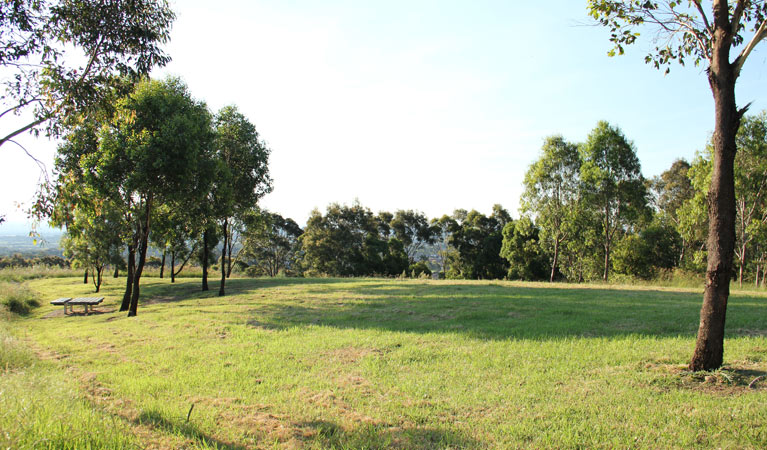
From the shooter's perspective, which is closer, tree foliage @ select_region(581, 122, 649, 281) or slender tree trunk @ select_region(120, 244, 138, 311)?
slender tree trunk @ select_region(120, 244, 138, 311)

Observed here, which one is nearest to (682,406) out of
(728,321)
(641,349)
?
(641,349)

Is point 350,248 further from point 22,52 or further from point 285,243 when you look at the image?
point 22,52

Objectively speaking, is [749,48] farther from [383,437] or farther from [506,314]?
[506,314]

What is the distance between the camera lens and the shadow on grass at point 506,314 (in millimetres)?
8617

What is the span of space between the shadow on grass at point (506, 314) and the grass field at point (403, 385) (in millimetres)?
113

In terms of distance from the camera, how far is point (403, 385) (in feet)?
18.7

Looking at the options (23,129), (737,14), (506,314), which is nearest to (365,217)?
(506,314)

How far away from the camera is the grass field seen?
4000mm

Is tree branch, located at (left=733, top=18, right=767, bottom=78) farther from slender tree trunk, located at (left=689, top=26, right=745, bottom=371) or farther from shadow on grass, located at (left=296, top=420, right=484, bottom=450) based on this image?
shadow on grass, located at (left=296, top=420, right=484, bottom=450)

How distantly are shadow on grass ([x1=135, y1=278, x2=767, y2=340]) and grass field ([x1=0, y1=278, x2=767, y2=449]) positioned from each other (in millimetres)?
113

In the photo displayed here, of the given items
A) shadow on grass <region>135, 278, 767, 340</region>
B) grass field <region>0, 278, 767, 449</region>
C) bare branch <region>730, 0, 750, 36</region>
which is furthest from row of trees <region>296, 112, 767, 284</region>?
bare branch <region>730, 0, 750, 36</region>

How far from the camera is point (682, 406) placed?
4.48 metres

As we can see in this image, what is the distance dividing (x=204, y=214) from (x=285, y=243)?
4105cm

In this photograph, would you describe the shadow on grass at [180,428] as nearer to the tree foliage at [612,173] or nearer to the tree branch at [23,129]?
the tree branch at [23,129]
